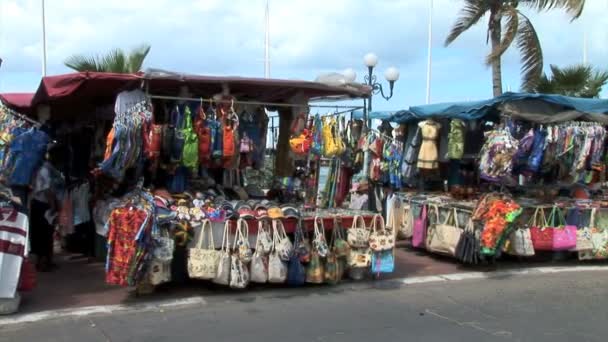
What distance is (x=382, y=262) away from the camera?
7.57m

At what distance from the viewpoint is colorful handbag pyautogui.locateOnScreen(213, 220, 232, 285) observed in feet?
22.0

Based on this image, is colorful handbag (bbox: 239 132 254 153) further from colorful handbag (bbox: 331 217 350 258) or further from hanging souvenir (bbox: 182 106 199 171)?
colorful handbag (bbox: 331 217 350 258)

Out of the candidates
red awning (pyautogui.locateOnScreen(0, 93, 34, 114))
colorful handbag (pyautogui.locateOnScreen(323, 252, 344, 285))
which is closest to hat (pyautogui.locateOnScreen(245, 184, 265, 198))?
colorful handbag (pyautogui.locateOnScreen(323, 252, 344, 285))

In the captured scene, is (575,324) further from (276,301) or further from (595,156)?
(595,156)

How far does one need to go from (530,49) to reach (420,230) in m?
6.21

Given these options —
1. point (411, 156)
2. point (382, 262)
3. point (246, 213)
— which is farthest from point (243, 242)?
point (411, 156)

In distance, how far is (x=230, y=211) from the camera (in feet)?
23.0

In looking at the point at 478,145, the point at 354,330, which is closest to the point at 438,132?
the point at 478,145

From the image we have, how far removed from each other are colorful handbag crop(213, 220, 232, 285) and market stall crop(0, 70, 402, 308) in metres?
0.01

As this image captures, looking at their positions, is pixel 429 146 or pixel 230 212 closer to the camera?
pixel 230 212

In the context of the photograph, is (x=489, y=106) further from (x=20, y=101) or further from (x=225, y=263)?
(x=20, y=101)

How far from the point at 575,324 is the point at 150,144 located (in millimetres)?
4690

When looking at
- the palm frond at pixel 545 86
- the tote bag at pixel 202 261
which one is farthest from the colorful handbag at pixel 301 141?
the palm frond at pixel 545 86

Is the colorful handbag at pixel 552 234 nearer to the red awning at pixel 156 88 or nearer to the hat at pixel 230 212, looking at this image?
the red awning at pixel 156 88
